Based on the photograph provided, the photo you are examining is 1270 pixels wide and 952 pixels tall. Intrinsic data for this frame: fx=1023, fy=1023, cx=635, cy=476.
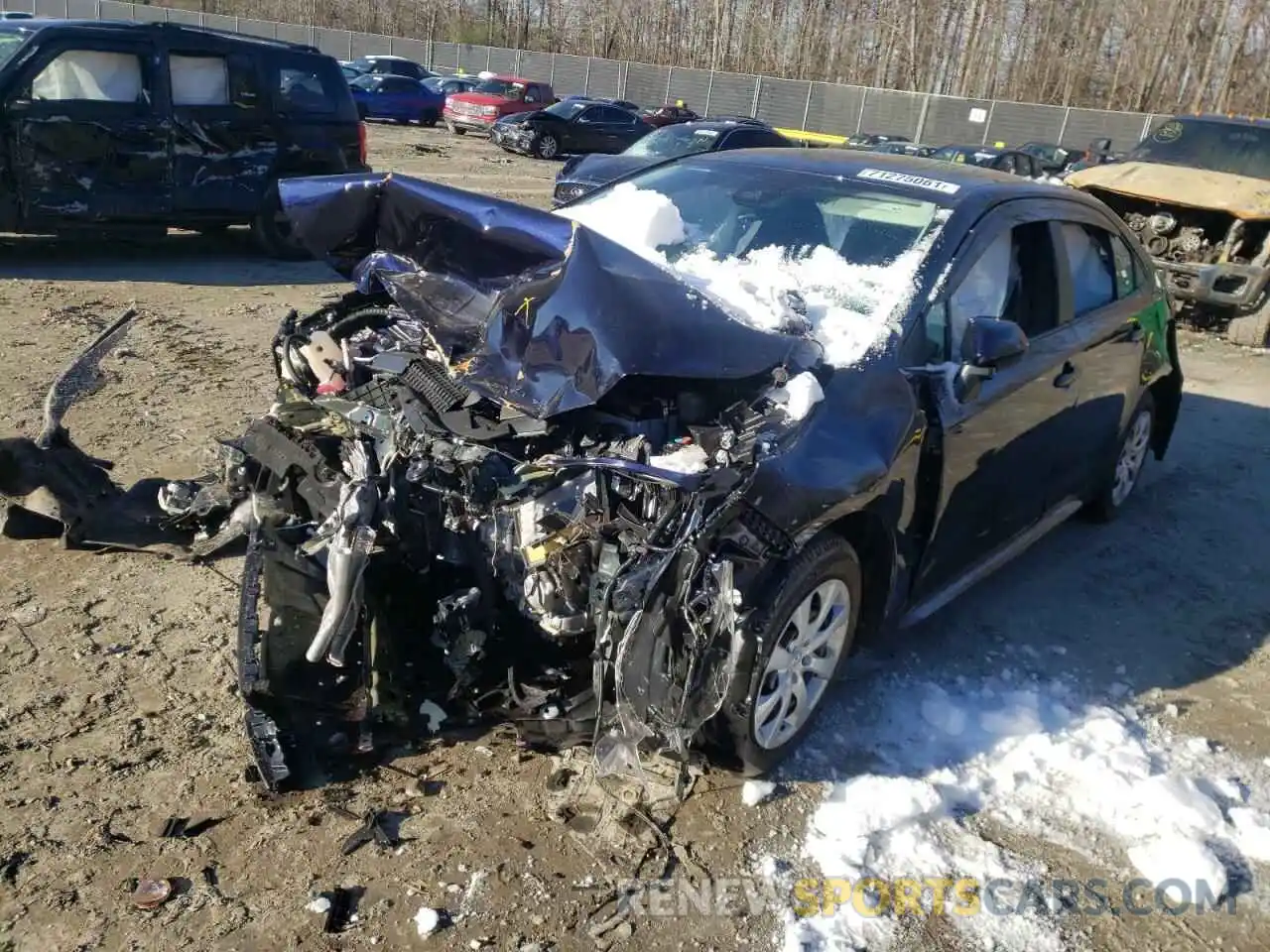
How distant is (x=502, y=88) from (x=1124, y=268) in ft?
83.2

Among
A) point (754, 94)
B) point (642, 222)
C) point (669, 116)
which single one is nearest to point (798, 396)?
point (642, 222)

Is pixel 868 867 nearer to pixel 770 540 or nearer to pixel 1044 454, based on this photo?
pixel 770 540

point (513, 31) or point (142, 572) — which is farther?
point (513, 31)

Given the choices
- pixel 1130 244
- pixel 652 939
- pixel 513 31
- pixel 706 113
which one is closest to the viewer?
pixel 652 939

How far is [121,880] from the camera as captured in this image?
105 inches

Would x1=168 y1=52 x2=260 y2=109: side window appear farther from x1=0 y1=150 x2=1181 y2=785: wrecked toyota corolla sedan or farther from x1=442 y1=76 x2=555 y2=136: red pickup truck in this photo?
x1=442 y1=76 x2=555 y2=136: red pickup truck

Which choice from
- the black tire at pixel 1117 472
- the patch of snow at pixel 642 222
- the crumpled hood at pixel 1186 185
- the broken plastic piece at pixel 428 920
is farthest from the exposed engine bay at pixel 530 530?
the crumpled hood at pixel 1186 185

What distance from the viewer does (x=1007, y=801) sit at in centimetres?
330

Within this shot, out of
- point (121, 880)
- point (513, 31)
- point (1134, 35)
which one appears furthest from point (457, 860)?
point (513, 31)

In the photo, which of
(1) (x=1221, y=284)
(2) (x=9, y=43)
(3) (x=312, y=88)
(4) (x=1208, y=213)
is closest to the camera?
(2) (x=9, y=43)

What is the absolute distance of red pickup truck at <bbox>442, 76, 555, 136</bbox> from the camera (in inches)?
1027

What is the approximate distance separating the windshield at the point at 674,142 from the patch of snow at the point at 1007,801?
10943 mm

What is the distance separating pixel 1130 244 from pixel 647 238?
2582mm

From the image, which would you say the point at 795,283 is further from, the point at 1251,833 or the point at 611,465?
the point at 1251,833
